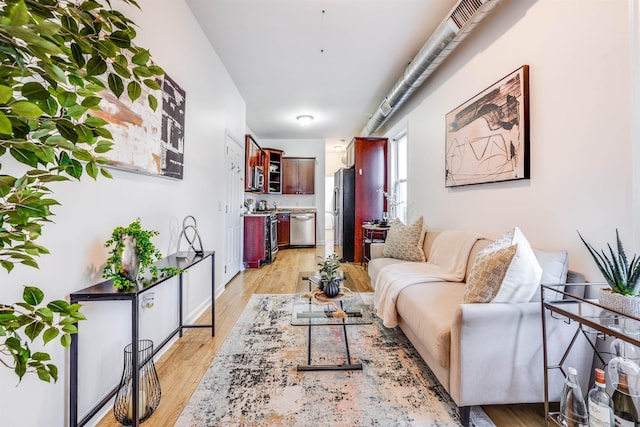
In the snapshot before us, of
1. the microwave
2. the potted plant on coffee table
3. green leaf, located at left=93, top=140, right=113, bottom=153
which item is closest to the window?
the microwave

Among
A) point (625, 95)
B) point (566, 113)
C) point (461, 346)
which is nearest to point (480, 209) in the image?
→ point (566, 113)

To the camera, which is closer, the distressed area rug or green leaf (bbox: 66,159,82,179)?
green leaf (bbox: 66,159,82,179)

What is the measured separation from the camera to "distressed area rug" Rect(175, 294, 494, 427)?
1.47 metres

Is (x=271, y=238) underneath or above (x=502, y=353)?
above

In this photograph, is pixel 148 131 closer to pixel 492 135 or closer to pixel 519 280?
pixel 519 280

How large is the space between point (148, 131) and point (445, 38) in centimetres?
255

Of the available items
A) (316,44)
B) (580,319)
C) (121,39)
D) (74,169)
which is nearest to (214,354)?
(74,169)

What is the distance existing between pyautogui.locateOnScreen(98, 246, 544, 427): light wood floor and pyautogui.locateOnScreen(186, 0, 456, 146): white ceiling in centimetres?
290

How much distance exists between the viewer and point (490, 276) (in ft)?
4.81

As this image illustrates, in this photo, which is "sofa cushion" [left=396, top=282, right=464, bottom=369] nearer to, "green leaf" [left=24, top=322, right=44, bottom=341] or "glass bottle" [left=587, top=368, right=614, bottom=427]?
"glass bottle" [left=587, top=368, right=614, bottom=427]

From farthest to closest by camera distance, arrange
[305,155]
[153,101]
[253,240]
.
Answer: [305,155]
[253,240]
[153,101]

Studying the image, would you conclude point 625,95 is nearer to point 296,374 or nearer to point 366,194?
point 296,374

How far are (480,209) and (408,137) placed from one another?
7.05 feet

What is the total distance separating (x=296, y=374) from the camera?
6.05ft
